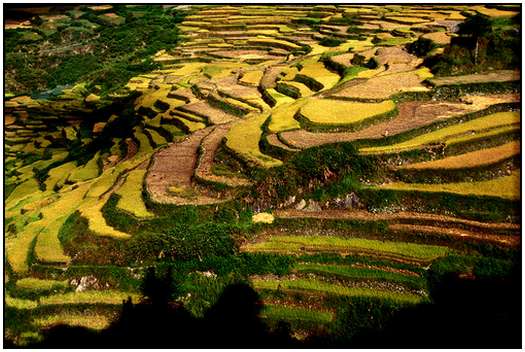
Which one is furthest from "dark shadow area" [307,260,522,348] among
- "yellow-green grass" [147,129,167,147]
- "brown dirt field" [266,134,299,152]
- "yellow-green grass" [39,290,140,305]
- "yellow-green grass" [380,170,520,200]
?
"yellow-green grass" [147,129,167,147]

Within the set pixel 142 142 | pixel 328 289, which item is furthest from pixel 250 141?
pixel 142 142

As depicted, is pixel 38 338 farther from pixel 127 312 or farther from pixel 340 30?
pixel 340 30

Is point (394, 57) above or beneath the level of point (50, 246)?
above

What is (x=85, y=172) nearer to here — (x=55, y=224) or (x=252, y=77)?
(x=55, y=224)

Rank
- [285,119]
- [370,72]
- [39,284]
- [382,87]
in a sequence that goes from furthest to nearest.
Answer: [370,72]
[382,87]
[285,119]
[39,284]

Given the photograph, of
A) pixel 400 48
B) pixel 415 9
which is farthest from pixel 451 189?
pixel 415 9
